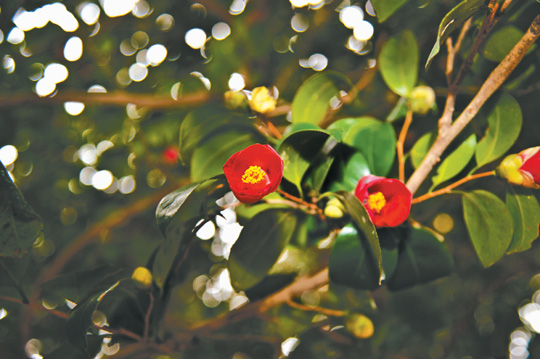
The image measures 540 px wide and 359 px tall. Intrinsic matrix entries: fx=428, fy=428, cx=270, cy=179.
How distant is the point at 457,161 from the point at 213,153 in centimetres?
44

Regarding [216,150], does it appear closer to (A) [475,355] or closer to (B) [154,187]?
(B) [154,187]

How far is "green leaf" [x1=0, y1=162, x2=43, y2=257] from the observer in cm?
70

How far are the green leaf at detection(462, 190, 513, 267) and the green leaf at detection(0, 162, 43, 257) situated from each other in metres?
0.74

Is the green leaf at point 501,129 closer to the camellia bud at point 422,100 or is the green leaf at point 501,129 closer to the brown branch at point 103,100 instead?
the camellia bud at point 422,100

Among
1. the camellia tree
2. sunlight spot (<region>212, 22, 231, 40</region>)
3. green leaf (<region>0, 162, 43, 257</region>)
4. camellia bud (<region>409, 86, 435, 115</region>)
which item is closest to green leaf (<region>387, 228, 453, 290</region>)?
the camellia tree

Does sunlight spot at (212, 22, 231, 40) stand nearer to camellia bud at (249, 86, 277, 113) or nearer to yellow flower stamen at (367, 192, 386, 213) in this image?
camellia bud at (249, 86, 277, 113)

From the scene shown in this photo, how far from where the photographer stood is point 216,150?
0.80 m

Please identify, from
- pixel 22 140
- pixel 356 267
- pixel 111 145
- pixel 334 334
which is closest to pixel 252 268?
pixel 356 267

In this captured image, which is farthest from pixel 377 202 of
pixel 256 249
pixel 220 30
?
pixel 220 30

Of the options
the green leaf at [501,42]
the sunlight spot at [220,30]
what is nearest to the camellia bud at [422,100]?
the green leaf at [501,42]

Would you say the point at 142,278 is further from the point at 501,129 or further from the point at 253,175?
the point at 501,129

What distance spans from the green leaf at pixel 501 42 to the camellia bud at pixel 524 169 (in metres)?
0.18

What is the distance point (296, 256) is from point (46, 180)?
3.82 ft

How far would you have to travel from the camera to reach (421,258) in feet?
2.53
